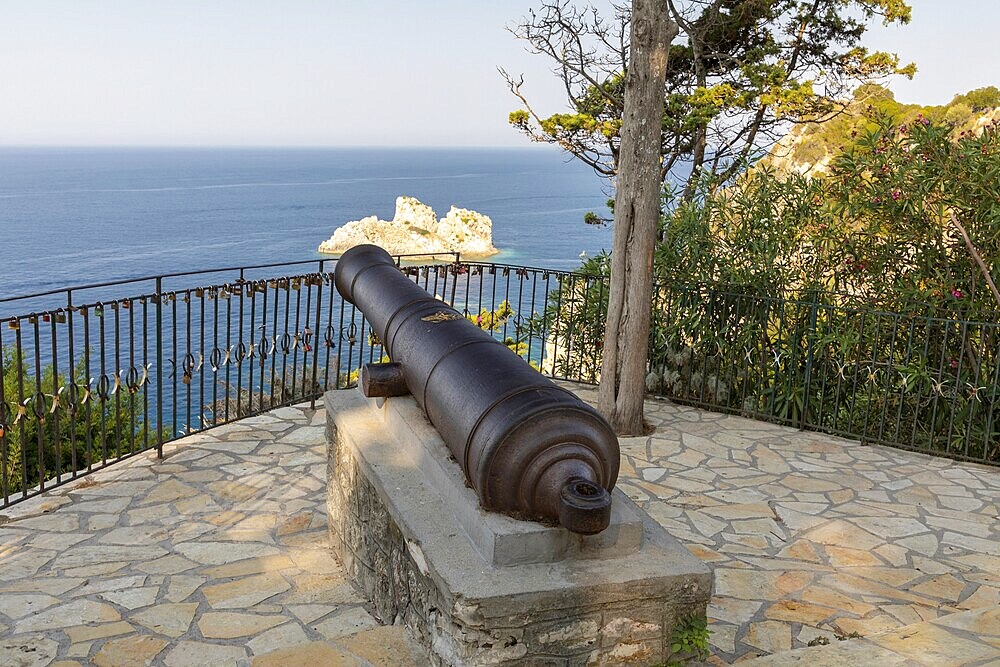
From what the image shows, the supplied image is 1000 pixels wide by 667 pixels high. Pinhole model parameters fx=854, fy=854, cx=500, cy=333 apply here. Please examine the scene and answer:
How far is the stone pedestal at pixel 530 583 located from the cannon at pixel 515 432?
0.48 feet

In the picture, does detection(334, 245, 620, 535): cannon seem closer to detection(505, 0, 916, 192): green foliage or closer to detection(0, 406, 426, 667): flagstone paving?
detection(0, 406, 426, 667): flagstone paving

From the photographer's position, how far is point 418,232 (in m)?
61.3

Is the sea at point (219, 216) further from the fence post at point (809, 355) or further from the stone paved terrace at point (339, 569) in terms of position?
the stone paved terrace at point (339, 569)

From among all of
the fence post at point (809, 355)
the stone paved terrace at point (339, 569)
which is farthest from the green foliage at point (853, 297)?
the stone paved terrace at point (339, 569)

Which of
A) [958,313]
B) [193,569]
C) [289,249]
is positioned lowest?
[289,249]

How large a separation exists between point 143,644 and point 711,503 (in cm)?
359

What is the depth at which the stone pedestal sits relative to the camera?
2947 millimetres

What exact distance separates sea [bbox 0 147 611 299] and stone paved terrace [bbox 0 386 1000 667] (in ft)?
142

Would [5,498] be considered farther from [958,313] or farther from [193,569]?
[958,313]

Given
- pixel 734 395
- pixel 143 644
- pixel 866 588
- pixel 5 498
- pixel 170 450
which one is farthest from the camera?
pixel 734 395

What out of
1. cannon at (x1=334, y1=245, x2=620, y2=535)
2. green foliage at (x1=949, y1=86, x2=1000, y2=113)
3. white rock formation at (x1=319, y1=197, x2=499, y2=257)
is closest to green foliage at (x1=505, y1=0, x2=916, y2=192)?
cannon at (x1=334, y1=245, x2=620, y2=535)

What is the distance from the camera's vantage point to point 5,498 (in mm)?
5418

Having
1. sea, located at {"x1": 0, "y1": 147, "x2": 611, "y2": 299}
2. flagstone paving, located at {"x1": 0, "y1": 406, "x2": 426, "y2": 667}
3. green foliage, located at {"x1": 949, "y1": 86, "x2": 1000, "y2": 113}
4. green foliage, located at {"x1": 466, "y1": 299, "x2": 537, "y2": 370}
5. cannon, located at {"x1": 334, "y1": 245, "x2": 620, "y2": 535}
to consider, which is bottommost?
sea, located at {"x1": 0, "y1": 147, "x2": 611, "y2": 299}

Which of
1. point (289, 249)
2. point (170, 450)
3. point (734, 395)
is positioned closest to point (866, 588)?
point (734, 395)
